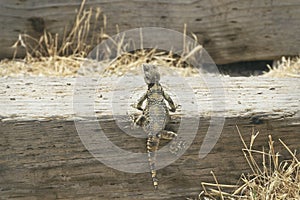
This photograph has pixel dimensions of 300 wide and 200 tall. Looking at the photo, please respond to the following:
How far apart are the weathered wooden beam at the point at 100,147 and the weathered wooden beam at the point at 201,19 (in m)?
0.83

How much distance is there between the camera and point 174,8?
10.2ft

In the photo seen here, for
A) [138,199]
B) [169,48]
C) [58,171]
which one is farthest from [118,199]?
[169,48]

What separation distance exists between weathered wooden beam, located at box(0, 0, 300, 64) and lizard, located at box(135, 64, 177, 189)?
99 centimetres

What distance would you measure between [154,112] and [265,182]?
458 millimetres

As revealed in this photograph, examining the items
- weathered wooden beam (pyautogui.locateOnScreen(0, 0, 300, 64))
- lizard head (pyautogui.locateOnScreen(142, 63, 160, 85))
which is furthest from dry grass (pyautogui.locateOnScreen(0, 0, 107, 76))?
lizard head (pyautogui.locateOnScreen(142, 63, 160, 85))

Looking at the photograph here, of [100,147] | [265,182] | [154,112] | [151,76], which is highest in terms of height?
[151,76]

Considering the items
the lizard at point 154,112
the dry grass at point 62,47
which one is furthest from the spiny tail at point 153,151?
the dry grass at point 62,47

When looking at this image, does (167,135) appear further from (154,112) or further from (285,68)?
(285,68)

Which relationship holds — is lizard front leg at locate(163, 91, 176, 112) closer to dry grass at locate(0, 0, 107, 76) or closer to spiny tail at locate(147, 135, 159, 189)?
spiny tail at locate(147, 135, 159, 189)

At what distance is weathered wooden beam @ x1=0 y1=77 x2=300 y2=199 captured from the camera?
216cm

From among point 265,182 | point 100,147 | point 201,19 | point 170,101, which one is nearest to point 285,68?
point 201,19

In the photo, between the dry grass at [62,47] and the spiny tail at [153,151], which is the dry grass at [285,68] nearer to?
the dry grass at [62,47]

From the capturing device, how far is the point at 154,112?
2.14 metres

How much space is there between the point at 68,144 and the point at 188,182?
422 mm
